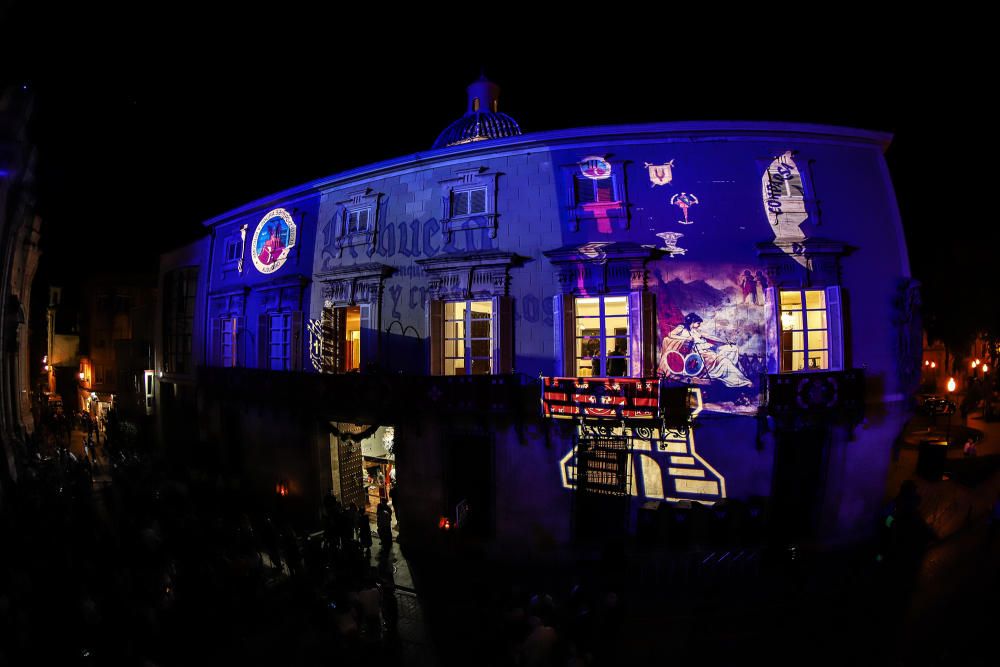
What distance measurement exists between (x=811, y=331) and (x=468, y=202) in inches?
457

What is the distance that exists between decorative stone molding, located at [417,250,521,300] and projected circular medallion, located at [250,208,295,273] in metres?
7.77

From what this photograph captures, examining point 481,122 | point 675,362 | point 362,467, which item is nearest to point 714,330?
point 675,362

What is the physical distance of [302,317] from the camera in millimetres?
18688

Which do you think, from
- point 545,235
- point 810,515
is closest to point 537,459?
point 545,235

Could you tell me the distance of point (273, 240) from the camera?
2002 cm

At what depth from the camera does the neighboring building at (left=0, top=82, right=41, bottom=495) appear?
12.1 m

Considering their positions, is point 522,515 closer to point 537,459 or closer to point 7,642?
point 537,459

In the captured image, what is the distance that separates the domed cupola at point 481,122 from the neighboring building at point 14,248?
1339 cm

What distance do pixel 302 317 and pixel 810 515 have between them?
63.6 feet

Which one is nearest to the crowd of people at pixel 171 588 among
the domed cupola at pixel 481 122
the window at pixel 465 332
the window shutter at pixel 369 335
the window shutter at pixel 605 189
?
the window shutter at pixel 369 335

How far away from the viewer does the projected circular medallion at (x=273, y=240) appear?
64.0ft

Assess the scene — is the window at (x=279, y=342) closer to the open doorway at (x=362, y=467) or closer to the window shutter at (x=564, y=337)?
the open doorway at (x=362, y=467)

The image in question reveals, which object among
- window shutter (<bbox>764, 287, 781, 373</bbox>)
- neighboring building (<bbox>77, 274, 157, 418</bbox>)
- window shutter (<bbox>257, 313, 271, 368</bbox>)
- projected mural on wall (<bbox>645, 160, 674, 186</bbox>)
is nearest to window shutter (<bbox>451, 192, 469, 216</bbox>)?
projected mural on wall (<bbox>645, 160, 674, 186</bbox>)

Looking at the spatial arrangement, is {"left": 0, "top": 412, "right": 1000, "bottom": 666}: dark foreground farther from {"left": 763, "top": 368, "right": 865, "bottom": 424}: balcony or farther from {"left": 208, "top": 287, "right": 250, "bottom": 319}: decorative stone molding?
{"left": 208, "top": 287, "right": 250, "bottom": 319}: decorative stone molding
